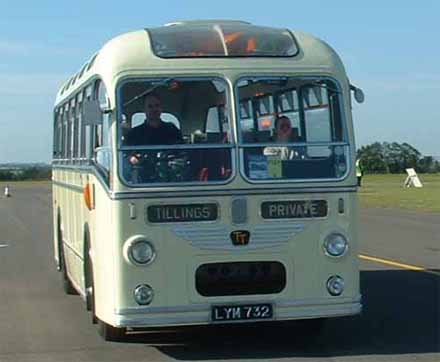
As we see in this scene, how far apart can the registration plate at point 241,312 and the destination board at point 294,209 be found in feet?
2.55

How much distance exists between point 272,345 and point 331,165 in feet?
5.63

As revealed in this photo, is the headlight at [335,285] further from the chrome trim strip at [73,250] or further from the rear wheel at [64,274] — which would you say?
the rear wheel at [64,274]

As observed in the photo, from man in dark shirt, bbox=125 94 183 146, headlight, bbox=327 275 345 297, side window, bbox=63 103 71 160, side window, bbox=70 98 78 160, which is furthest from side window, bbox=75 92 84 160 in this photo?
headlight, bbox=327 275 345 297

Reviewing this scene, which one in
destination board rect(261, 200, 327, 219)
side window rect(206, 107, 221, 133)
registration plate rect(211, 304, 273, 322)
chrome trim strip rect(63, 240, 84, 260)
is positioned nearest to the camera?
registration plate rect(211, 304, 273, 322)

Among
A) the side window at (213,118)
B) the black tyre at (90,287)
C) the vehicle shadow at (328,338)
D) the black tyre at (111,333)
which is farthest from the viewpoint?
the black tyre at (90,287)

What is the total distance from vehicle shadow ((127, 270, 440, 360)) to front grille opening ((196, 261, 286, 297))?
0.56 m

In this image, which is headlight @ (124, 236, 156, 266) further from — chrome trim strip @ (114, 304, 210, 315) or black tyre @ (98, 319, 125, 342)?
black tyre @ (98, 319, 125, 342)

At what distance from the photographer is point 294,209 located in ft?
30.5

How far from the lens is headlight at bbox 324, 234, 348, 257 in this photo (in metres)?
9.31

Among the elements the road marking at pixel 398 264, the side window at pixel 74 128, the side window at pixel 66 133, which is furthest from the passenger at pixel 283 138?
the road marking at pixel 398 264

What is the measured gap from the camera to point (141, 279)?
9.04 meters

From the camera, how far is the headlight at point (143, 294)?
29.6 feet

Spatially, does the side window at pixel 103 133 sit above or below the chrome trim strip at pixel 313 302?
above

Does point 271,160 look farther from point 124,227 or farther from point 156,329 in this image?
point 156,329
